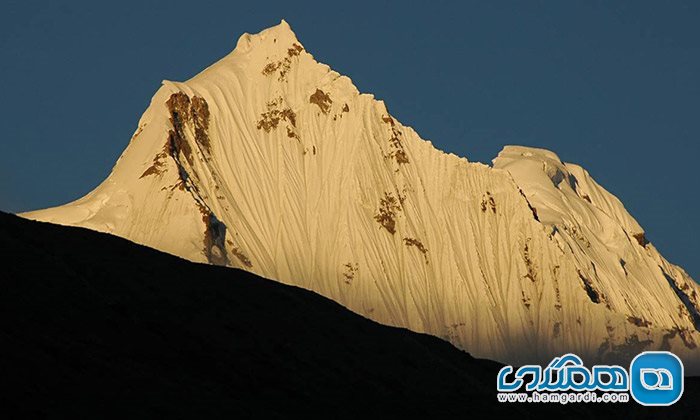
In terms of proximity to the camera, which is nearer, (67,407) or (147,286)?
(67,407)

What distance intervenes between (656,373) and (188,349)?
40.9 meters

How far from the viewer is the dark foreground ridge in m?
111

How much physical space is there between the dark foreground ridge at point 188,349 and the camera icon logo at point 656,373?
26.3 meters

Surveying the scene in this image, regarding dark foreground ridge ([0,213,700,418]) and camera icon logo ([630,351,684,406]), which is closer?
camera icon logo ([630,351,684,406])

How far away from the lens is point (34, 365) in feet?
356

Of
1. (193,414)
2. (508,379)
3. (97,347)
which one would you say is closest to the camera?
(193,414)

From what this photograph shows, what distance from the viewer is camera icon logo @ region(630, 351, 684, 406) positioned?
4304 inches

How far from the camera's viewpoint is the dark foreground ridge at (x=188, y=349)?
11125cm

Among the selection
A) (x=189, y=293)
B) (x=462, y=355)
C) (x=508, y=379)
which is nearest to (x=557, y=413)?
(x=508, y=379)

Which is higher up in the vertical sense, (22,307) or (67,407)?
(22,307)

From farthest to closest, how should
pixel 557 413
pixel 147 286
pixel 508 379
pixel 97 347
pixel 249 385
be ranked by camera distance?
pixel 508 379, pixel 557 413, pixel 147 286, pixel 249 385, pixel 97 347

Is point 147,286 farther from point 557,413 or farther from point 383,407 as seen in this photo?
point 557,413

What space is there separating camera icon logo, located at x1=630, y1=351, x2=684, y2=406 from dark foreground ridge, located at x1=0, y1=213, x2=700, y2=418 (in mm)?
26316

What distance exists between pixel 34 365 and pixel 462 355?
274 ft
